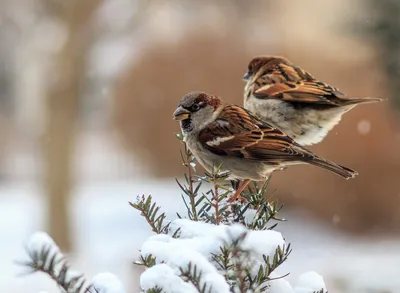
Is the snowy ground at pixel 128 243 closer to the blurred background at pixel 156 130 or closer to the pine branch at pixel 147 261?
the blurred background at pixel 156 130

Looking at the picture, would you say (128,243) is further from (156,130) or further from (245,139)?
(245,139)

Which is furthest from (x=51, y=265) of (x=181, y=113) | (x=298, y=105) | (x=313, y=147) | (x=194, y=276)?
(x=313, y=147)

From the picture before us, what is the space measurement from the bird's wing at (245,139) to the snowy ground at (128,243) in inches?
132

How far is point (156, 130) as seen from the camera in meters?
7.29

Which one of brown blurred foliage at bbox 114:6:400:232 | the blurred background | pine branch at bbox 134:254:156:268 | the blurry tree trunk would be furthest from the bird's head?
the blurry tree trunk

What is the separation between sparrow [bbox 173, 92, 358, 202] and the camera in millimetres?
1438

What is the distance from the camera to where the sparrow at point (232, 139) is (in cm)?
144

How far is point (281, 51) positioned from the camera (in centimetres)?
791

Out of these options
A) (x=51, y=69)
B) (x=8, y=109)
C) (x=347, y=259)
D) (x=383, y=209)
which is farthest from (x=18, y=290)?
(x=8, y=109)

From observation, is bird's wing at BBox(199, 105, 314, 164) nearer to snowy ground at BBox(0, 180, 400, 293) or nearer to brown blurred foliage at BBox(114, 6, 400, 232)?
snowy ground at BBox(0, 180, 400, 293)

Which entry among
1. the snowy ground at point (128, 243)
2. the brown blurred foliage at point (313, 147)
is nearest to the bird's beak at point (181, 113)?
the snowy ground at point (128, 243)

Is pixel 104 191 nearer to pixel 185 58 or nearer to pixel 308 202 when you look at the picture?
pixel 185 58

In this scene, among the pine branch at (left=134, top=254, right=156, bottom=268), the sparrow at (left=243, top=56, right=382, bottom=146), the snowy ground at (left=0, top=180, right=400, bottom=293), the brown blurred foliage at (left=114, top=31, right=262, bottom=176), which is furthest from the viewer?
the brown blurred foliage at (left=114, top=31, right=262, bottom=176)

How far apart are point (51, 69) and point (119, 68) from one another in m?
0.94
